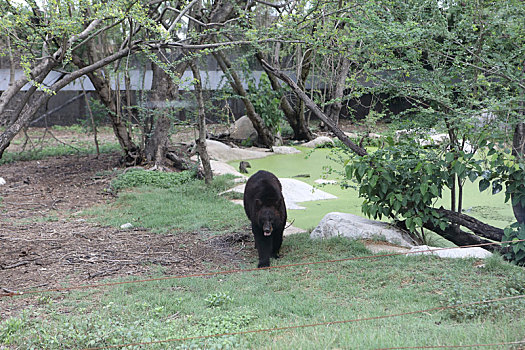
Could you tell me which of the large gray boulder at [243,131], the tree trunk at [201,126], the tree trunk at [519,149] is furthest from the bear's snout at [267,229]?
the large gray boulder at [243,131]

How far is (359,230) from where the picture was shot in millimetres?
7113

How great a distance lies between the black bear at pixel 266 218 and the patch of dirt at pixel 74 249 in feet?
1.47

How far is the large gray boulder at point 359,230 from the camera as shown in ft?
22.9

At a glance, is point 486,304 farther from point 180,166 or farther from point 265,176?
point 180,166

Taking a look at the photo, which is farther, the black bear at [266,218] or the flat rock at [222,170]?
the flat rock at [222,170]

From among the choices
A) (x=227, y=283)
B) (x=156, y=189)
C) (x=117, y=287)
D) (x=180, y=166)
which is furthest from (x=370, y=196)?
(x=180, y=166)

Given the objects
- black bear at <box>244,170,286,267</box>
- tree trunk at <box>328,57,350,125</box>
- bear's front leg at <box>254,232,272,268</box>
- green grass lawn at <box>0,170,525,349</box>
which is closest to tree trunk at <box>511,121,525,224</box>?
green grass lawn at <box>0,170,525,349</box>

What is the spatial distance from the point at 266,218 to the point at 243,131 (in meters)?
11.8

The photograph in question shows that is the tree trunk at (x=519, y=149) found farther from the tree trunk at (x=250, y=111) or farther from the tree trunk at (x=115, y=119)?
the tree trunk at (x=250, y=111)

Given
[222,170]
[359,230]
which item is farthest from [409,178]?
[222,170]

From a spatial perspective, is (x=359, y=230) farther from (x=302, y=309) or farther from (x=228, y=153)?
(x=228, y=153)

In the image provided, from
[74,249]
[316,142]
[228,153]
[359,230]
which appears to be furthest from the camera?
[316,142]

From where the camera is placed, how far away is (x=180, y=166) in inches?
525

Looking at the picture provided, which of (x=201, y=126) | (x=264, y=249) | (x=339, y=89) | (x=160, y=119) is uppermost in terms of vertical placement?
(x=339, y=89)
